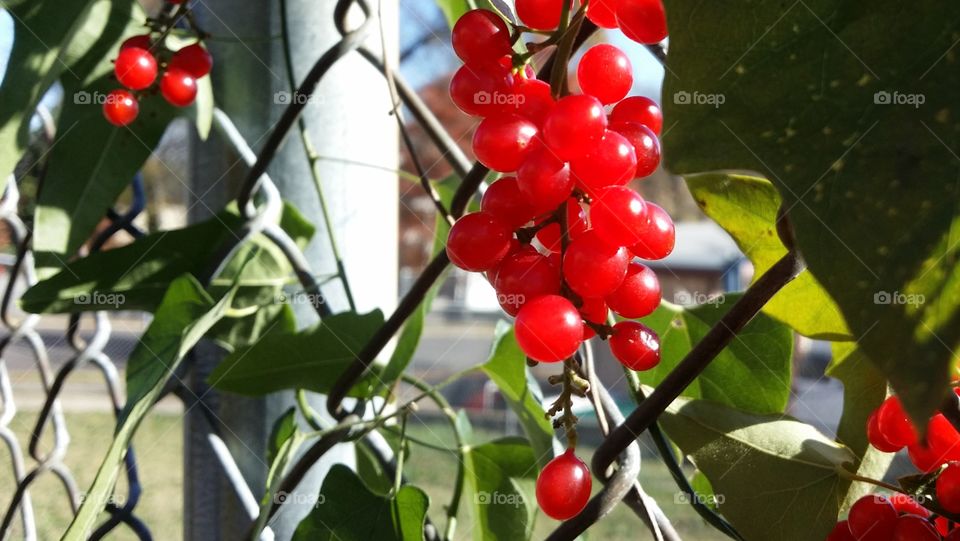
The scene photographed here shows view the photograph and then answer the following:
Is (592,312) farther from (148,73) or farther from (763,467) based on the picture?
(148,73)

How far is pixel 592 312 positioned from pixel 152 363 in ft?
0.73

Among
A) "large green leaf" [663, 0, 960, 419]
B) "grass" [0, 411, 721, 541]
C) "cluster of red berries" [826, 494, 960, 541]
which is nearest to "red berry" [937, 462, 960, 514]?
"cluster of red berries" [826, 494, 960, 541]

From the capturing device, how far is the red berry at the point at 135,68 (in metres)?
0.48

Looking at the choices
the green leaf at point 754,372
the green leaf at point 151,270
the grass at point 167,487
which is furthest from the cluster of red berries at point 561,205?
the grass at point 167,487

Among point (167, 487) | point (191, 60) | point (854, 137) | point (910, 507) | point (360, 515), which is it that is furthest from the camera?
point (167, 487)

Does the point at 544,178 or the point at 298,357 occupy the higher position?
the point at 544,178

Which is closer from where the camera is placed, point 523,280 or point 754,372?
point 523,280

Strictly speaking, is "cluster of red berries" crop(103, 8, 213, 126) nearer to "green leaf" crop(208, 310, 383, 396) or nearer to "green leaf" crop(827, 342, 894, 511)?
"green leaf" crop(208, 310, 383, 396)

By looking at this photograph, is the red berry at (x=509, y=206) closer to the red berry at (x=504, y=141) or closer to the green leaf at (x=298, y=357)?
the red berry at (x=504, y=141)

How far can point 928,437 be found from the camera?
0.78 feet

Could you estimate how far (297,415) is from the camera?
1.52 ft

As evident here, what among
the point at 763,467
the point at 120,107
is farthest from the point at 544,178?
the point at 120,107

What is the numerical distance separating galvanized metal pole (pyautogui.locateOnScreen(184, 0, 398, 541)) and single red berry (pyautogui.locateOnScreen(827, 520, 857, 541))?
0.26m

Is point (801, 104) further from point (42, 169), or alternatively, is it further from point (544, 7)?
point (42, 169)
